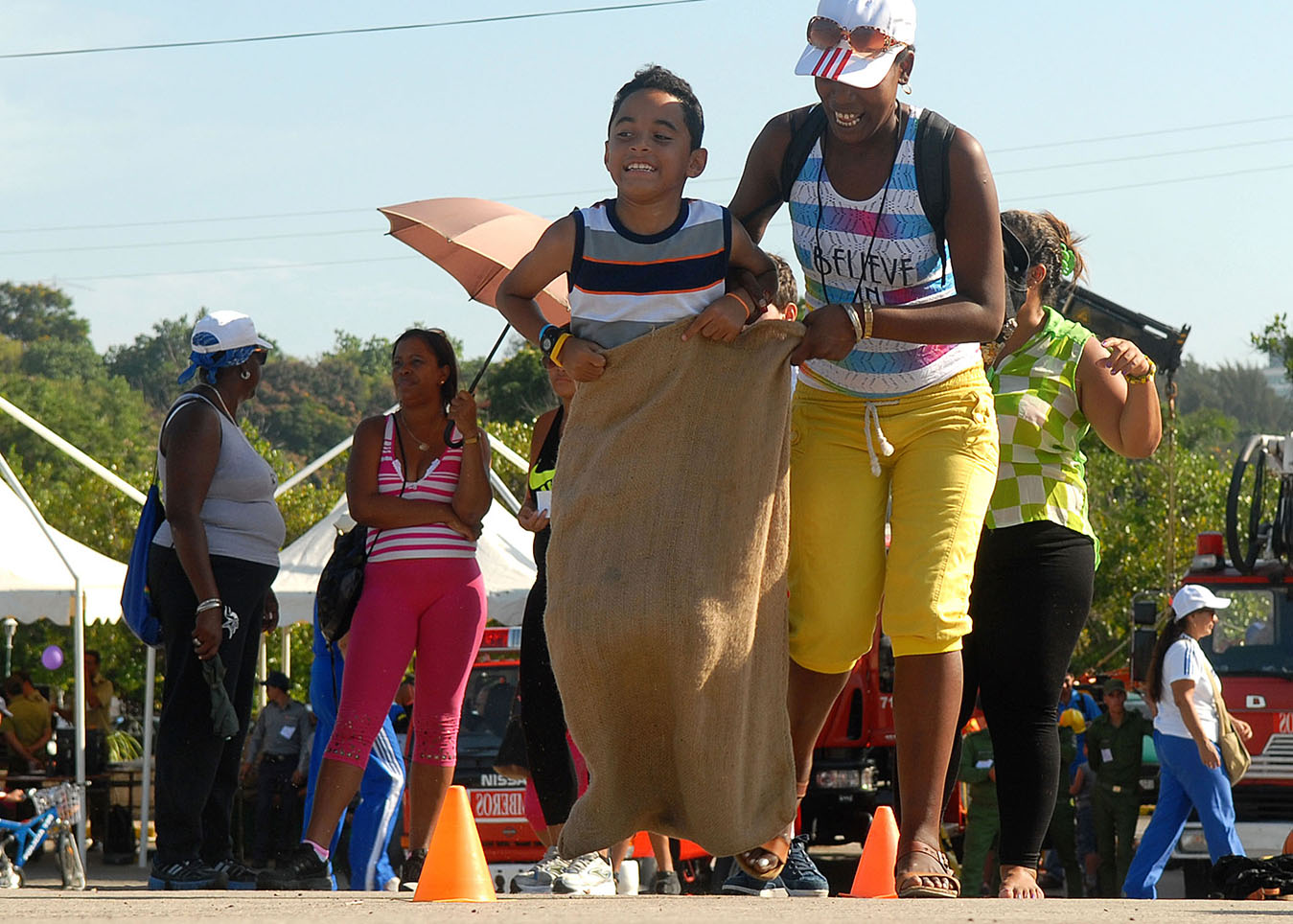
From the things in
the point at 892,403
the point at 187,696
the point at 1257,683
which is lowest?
the point at 1257,683

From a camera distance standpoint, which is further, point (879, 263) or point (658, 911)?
point (879, 263)

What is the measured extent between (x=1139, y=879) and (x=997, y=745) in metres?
6.32

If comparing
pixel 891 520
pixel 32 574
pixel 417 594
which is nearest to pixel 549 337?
pixel 891 520

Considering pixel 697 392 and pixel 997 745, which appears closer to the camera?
pixel 697 392

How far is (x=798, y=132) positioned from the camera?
4.82 metres

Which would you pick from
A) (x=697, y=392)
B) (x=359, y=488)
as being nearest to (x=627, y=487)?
(x=697, y=392)

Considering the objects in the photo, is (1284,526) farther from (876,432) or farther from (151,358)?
(151,358)

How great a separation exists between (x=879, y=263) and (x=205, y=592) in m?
2.81

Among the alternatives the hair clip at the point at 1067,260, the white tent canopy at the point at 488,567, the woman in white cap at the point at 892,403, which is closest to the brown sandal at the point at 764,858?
the woman in white cap at the point at 892,403

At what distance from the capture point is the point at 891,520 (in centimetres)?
471

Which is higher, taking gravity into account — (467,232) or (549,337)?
(467,232)

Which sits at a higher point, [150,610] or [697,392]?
[697,392]

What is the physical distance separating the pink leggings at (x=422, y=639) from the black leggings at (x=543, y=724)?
306 millimetres

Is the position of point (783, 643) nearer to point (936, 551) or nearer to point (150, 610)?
point (936, 551)
